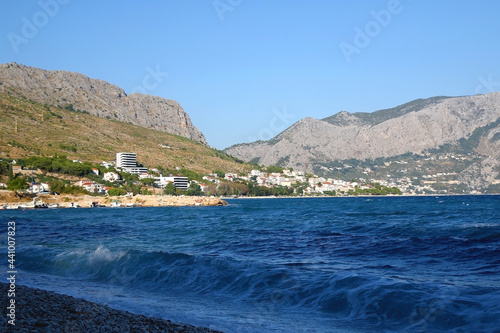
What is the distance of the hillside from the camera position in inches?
4486

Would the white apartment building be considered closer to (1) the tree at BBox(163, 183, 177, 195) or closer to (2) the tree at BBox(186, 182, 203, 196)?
(1) the tree at BBox(163, 183, 177, 195)

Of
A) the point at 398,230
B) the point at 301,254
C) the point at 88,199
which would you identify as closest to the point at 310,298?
the point at 301,254

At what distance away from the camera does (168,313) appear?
9.14 metres

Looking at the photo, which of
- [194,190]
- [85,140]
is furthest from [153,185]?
[85,140]

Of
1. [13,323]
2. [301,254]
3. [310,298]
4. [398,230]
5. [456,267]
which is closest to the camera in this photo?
[13,323]

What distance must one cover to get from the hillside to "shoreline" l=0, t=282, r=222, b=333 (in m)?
99.2

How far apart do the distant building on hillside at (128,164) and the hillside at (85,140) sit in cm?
468

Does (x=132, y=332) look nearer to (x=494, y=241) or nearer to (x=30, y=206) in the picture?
(x=494, y=241)

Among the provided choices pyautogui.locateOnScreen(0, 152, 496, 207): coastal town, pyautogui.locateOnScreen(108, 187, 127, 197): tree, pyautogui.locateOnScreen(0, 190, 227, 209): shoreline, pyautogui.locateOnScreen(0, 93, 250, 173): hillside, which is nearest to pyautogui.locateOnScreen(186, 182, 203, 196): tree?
pyautogui.locateOnScreen(0, 152, 496, 207): coastal town

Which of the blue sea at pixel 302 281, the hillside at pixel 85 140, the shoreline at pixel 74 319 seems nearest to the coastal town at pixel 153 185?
the hillside at pixel 85 140

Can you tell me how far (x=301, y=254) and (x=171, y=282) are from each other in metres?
5.01

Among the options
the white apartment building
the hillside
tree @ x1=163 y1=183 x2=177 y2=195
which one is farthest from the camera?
the white apartment building

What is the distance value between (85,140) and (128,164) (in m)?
19.7

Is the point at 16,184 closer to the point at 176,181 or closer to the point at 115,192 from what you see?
the point at 115,192
